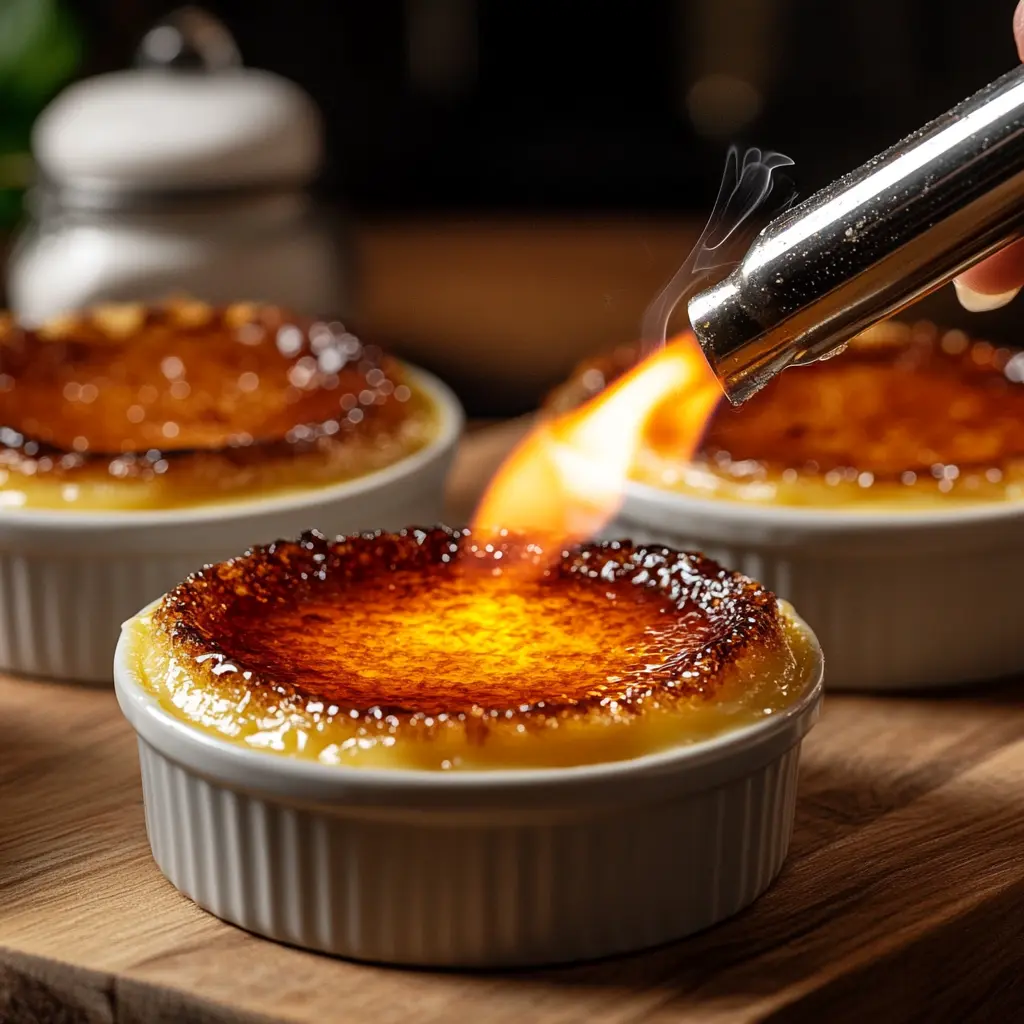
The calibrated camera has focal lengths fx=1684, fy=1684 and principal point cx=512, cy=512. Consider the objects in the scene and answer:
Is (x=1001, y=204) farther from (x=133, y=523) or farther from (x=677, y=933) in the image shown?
(x=133, y=523)

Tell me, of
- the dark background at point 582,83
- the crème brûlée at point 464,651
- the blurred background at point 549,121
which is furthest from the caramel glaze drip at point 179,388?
the dark background at point 582,83

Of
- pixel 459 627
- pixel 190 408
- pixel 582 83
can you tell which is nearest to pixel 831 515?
pixel 459 627

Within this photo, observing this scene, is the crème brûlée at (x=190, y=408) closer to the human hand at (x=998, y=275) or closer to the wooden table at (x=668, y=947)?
the wooden table at (x=668, y=947)

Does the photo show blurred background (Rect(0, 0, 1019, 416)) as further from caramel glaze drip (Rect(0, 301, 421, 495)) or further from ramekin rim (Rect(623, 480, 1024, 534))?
ramekin rim (Rect(623, 480, 1024, 534))

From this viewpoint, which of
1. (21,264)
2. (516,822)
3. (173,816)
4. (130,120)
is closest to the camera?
(516,822)

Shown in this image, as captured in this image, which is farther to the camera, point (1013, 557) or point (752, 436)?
point (752, 436)

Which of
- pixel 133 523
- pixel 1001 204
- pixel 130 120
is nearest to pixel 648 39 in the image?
pixel 130 120
